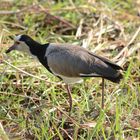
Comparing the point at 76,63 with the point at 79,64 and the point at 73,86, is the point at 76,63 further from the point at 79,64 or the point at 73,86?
the point at 73,86

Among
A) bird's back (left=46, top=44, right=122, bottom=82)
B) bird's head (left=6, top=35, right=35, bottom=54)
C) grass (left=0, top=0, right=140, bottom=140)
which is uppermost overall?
bird's head (left=6, top=35, right=35, bottom=54)

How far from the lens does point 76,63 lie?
12.0 feet

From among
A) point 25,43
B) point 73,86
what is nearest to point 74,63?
point 25,43

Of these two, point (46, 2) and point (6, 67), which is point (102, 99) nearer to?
point (6, 67)

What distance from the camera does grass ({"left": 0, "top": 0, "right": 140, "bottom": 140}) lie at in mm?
3531

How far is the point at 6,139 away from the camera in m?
3.19

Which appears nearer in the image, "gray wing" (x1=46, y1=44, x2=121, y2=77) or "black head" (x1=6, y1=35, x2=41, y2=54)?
"gray wing" (x1=46, y1=44, x2=121, y2=77)

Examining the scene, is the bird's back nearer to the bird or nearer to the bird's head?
the bird

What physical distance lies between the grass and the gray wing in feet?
0.67

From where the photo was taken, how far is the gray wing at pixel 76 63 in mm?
3627

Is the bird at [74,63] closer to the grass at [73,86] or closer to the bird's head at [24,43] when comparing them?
the bird's head at [24,43]

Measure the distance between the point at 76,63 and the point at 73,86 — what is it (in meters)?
0.53

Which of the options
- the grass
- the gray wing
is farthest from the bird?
the grass

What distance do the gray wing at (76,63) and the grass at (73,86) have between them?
0.21 meters
